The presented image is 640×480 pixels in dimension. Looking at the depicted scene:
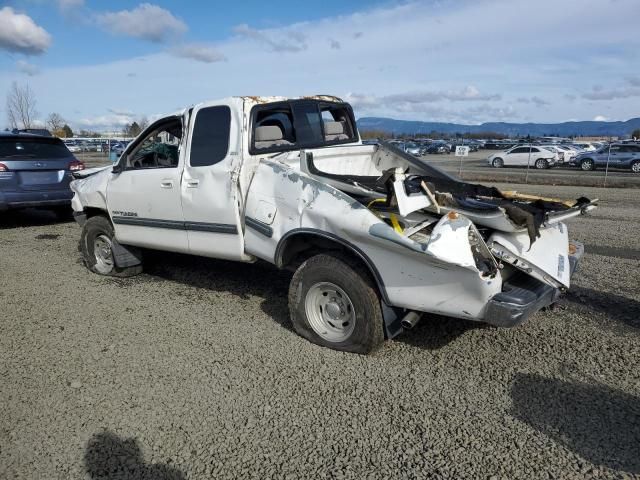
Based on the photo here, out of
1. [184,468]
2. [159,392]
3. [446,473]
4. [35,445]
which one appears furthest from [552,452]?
[35,445]

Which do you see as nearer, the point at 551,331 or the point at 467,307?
the point at 467,307

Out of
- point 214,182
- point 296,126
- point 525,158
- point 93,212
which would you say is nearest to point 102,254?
point 93,212

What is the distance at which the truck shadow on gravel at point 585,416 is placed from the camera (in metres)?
2.88

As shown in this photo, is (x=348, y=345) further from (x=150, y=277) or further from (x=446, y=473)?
(x=150, y=277)

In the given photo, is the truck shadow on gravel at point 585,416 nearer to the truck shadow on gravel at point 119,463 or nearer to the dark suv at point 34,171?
the truck shadow on gravel at point 119,463

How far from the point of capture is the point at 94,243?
671 cm

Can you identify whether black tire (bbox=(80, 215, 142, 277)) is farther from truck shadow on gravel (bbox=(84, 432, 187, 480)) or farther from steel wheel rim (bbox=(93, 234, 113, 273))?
truck shadow on gravel (bbox=(84, 432, 187, 480))

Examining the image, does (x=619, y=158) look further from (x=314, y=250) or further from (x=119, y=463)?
(x=119, y=463)

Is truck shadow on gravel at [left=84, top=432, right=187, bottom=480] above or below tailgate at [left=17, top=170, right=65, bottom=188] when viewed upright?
below

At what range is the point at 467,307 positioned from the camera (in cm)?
353

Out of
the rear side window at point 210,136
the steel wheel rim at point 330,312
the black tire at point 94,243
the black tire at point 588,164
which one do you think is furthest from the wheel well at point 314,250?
the black tire at point 588,164

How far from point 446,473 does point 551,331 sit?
7.40 ft

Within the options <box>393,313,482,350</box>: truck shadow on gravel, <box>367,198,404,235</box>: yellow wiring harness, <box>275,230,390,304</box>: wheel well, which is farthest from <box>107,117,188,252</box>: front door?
<box>393,313,482,350</box>: truck shadow on gravel

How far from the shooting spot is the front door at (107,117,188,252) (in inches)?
213
